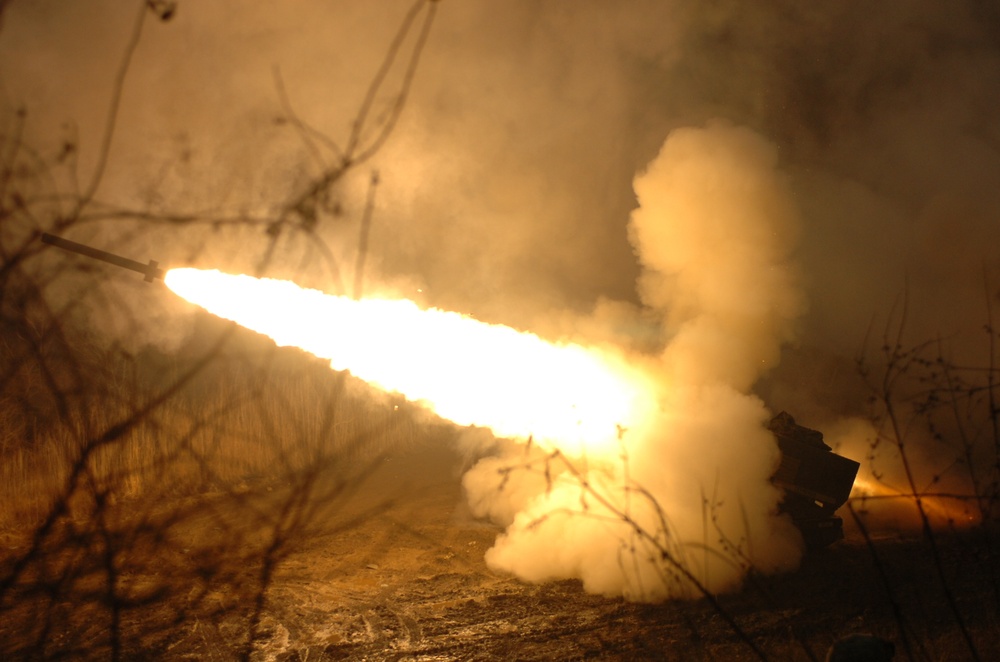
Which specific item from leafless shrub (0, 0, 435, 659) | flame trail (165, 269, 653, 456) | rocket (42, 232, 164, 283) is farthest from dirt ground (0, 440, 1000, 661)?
rocket (42, 232, 164, 283)

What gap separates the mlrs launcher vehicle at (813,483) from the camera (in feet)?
26.1

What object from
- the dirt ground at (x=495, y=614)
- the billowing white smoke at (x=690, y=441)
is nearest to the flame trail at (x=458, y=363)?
the billowing white smoke at (x=690, y=441)

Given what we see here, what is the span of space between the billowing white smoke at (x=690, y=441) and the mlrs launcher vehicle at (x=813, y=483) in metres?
0.21

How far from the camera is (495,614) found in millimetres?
6652

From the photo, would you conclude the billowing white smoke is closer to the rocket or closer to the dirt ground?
the dirt ground

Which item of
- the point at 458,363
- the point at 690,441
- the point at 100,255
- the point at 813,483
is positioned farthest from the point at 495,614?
the point at 100,255

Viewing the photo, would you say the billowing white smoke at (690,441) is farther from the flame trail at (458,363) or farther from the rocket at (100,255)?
the rocket at (100,255)

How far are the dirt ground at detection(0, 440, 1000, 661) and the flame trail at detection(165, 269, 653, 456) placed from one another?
172 cm

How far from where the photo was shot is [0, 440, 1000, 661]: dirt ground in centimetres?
587

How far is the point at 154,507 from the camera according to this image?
934 cm

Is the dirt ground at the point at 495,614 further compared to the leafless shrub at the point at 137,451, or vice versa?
the leafless shrub at the point at 137,451

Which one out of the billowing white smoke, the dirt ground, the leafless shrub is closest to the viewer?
the dirt ground

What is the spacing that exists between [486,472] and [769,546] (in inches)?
144

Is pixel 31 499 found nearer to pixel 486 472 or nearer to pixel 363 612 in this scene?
pixel 363 612
